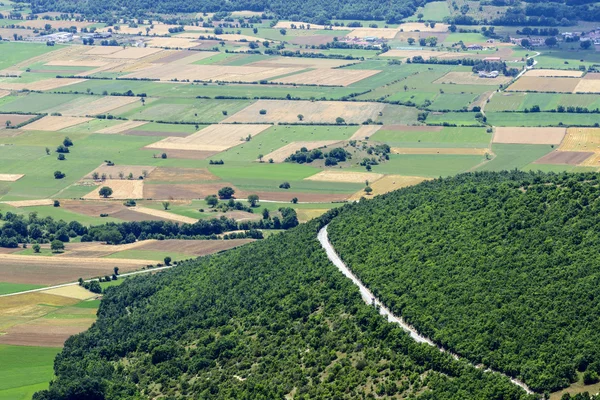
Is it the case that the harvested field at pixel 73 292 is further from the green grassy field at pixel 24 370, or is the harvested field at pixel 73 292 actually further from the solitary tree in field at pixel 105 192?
the solitary tree in field at pixel 105 192

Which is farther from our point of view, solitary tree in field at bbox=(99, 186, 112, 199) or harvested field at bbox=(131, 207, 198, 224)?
solitary tree in field at bbox=(99, 186, 112, 199)

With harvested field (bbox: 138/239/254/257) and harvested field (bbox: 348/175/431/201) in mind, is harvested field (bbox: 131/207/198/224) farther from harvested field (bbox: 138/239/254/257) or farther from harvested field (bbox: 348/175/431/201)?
harvested field (bbox: 348/175/431/201)

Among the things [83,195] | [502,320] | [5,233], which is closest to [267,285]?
[502,320]

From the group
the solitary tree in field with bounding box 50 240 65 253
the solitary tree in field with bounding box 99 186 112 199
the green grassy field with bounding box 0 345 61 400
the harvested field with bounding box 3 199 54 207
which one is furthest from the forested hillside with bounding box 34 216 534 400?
the solitary tree in field with bounding box 99 186 112 199

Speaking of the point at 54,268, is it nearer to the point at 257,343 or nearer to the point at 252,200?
the point at 252,200

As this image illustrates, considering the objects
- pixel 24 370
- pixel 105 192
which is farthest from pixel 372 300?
pixel 105 192

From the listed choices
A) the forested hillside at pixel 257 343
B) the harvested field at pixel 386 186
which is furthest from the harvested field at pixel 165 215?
the forested hillside at pixel 257 343

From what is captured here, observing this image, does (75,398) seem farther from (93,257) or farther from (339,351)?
(93,257)
